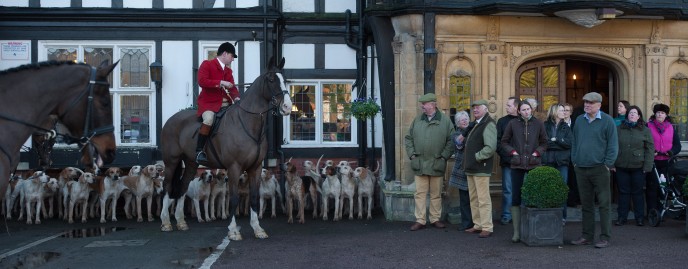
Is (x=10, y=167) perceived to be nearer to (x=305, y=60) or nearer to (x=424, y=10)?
(x=424, y=10)

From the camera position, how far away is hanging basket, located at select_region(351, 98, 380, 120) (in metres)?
13.7

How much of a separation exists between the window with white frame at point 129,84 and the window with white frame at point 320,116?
114 inches

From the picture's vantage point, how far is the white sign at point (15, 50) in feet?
48.1

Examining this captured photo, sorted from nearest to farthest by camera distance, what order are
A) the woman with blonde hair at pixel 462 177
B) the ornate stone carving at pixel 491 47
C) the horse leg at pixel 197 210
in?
the woman with blonde hair at pixel 462 177
the ornate stone carving at pixel 491 47
the horse leg at pixel 197 210

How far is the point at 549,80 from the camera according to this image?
13.8m

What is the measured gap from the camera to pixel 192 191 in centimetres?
1308

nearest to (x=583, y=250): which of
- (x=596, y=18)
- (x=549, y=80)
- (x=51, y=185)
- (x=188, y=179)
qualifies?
(x=596, y=18)

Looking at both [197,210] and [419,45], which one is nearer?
[419,45]

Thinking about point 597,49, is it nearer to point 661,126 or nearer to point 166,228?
point 661,126

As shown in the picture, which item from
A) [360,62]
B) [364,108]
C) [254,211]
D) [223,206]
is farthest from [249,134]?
[360,62]

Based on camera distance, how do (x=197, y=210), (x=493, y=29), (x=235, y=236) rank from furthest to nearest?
Answer: (x=197, y=210)
(x=493, y=29)
(x=235, y=236)

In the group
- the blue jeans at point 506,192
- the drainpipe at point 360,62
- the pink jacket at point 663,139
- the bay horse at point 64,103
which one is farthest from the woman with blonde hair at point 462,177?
the bay horse at point 64,103

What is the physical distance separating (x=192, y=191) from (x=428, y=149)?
448 cm

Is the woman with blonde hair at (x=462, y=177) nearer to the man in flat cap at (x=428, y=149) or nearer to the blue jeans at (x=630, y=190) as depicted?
the man in flat cap at (x=428, y=149)
